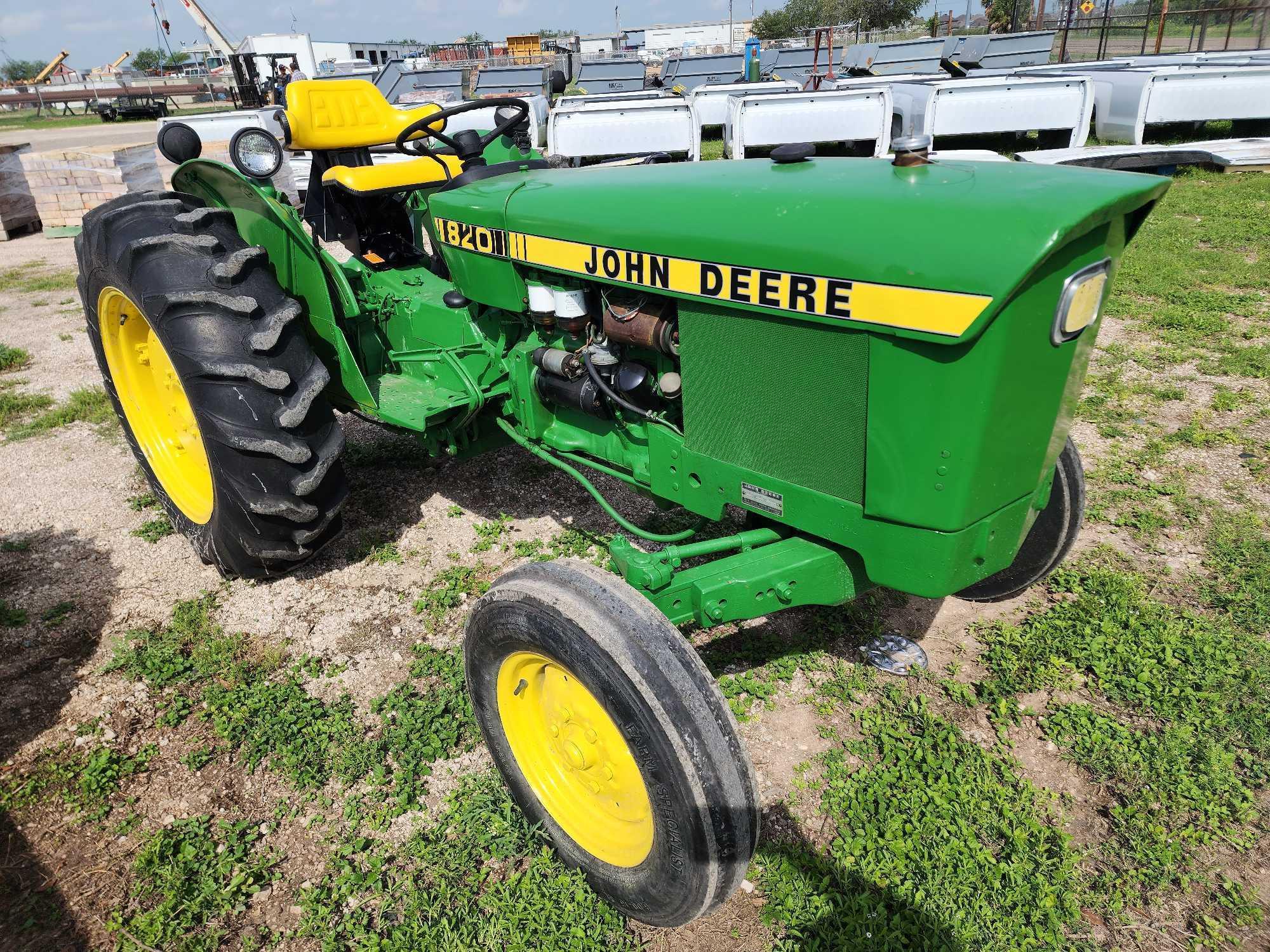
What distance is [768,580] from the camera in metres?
2.11

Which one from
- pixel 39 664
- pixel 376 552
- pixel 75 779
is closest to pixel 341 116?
pixel 376 552

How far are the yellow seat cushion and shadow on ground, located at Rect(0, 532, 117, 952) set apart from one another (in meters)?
1.95

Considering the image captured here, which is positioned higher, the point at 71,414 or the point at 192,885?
the point at 71,414

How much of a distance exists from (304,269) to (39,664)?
68.5 inches

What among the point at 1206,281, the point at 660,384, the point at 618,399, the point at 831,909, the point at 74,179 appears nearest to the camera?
the point at 831,909

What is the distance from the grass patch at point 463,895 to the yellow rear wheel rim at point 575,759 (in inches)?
5.4

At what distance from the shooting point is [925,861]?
2191 millimetres

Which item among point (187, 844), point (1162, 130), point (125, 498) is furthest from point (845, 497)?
point (1162, 130)

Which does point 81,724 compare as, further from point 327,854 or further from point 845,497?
point 845,497

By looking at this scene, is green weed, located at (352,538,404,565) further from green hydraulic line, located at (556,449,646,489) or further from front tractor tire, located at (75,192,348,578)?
green hydraulic line, located at (556,449,646,489)

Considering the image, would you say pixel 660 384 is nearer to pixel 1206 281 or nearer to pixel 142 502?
pixel 142 502

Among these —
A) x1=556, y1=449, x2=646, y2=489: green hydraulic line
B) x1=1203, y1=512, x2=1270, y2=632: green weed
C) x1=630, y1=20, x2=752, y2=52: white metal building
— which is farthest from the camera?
x1=630, y1=20, x2=752, y2=52: white metal building

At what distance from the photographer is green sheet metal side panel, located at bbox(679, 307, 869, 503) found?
76.5 inches

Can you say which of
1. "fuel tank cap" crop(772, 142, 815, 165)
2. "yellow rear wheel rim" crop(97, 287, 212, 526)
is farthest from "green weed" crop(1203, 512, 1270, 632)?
"yellow rear wheel rim" crop(97, 287, 212, 526)
